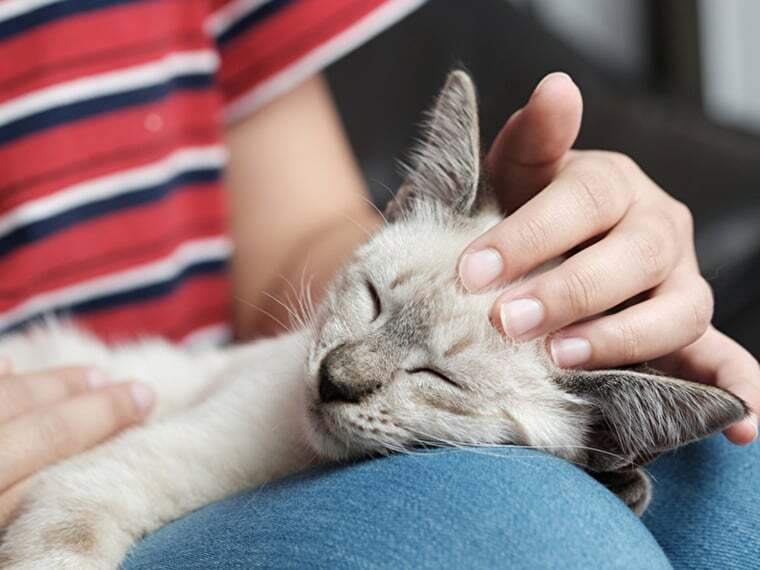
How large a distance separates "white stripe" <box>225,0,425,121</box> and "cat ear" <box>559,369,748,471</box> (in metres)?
0.79

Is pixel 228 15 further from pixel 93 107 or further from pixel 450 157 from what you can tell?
pixel 450 157

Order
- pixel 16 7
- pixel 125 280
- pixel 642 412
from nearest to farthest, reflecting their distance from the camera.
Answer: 1. pixel 642 412
2. pixel 16 7
3. pixel 125 280

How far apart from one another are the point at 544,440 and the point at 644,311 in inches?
6.5

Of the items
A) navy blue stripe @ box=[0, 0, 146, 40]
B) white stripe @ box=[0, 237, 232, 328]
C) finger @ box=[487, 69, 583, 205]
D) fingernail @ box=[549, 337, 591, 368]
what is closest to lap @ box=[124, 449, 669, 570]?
fingernail @ box=[549, 337, 591, 368]

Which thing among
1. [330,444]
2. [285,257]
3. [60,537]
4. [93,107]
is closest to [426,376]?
[330,444]

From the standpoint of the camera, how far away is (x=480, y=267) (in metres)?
0.86

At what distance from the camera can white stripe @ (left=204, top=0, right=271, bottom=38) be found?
1.47m

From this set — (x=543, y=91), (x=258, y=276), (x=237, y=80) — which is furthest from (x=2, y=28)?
(x=543, y=91)

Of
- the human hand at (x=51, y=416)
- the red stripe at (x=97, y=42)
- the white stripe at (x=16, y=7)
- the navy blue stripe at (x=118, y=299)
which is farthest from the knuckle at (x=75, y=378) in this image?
the white stripe at (x=16, y=7)

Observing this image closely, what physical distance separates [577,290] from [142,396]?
0.62m

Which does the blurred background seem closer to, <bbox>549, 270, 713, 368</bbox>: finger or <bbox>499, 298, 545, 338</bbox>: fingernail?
<bbox>549, 270, 713, 368</bbox>: finger

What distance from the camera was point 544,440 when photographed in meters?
0.88

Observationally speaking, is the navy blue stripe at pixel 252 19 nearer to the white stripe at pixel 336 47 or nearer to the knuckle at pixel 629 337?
the white stripe at pixel 336 47

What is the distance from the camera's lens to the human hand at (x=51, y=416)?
3.29 feet
